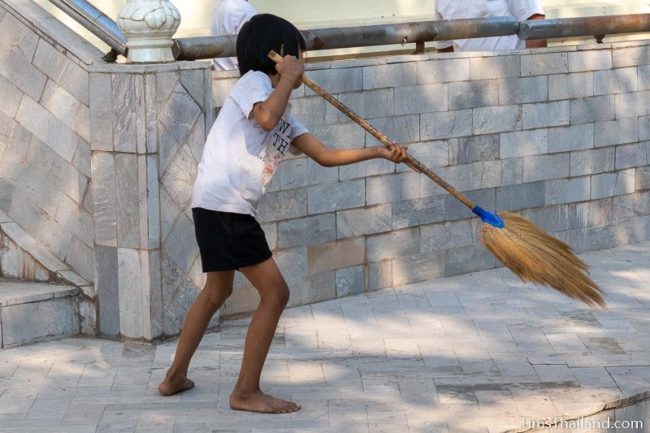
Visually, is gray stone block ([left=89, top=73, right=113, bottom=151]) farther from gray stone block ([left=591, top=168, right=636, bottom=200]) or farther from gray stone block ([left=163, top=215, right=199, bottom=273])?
gray stone block ([left=591, top=168, right=636, bottom=200])

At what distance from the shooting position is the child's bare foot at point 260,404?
6.17 meters

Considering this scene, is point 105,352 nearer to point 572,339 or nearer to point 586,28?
point 572,339

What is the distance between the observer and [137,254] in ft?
24.0

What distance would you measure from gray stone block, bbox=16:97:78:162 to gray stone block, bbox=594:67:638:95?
3870 millimetres

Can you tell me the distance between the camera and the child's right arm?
589 cm

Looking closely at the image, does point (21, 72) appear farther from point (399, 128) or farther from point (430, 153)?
point (430, 153)

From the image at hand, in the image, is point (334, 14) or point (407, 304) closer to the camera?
point (407, 304)

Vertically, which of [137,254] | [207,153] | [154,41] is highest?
[154,41]

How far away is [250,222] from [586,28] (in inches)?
166

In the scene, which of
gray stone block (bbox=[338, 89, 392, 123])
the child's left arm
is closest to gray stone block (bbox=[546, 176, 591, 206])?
gray stone block (bbox=[338, 89, 392, 123])

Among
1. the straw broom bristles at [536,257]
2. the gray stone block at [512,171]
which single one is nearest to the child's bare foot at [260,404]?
the straw broom bristles at [536,257]

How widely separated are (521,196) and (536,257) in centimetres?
302

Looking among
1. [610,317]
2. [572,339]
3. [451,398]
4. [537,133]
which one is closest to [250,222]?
[451,398]

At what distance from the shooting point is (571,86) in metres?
9.60
